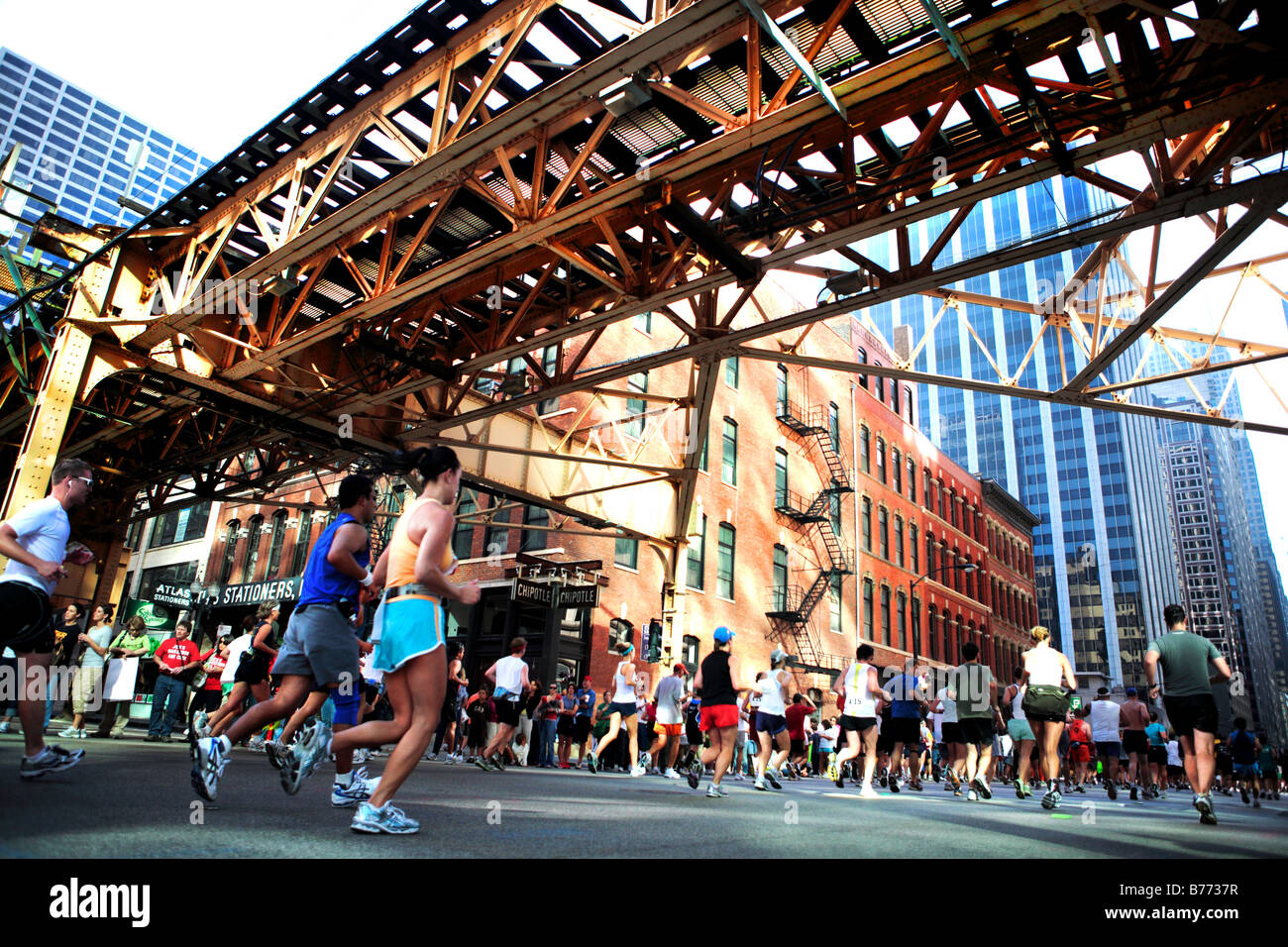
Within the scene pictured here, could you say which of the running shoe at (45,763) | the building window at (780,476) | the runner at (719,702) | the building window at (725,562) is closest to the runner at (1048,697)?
the runner at (719,702)

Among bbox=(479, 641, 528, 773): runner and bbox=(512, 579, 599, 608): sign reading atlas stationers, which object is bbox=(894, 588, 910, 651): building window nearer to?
bbox=(512, 579, 599, 608): sign reading atlas stationers

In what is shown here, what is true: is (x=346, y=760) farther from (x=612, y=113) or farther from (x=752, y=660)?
(x=752, y=660)

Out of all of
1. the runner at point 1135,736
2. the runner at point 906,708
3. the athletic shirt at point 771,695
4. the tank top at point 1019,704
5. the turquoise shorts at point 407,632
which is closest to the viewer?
the turquoise shorts at point 407,632

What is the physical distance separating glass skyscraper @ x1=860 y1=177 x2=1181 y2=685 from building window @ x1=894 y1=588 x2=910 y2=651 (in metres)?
79.1

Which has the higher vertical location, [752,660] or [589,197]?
[589,197]

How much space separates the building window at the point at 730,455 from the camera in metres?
29.9

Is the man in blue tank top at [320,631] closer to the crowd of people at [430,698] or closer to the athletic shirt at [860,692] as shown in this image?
the crowd of people at [430,698]

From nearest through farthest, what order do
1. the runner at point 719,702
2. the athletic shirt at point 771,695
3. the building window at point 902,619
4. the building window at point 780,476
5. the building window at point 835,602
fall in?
the runner at point 719,702 < the athletic shirt at point 771,695 < the building window at point 780,476 < the building window at point 835,602 < the building window at point 902,619

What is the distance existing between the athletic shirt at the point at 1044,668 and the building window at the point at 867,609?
27506 millimetres

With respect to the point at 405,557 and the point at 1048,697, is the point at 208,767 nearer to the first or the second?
the point at 405,557

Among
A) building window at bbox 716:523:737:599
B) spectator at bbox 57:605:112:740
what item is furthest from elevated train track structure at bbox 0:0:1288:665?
building window at bbox 716:523:737:599
